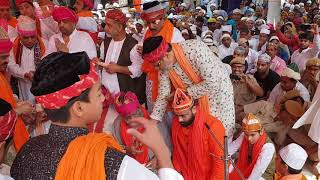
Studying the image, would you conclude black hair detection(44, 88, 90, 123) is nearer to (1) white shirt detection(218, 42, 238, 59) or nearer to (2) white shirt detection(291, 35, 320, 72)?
(2) white shirt detection(291, 35, 320, 72)

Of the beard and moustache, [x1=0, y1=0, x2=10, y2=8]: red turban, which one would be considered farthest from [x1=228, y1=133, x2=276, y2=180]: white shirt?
[x1=0, y1=0, x2=10, y2=8]: red turban

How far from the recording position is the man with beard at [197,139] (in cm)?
287

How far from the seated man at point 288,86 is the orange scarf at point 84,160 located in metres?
3.51

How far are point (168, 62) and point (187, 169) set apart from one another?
80cm

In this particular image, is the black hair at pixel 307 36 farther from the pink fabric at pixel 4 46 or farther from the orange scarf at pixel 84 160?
the orange scarf at pixel 84 160

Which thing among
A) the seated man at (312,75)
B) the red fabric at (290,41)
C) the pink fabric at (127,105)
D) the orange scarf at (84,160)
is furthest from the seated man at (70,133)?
the red fabric at (290,41)

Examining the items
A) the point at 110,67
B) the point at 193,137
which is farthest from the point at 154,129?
the point at 110,67

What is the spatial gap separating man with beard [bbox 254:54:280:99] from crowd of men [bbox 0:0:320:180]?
12 millimetres

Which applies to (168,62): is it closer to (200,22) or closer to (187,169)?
(187,169)

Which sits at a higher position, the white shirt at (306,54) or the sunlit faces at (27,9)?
the sunlit faces at (27,9)

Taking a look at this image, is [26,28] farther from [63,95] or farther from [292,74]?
[292,74]

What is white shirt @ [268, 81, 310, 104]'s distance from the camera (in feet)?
14.8

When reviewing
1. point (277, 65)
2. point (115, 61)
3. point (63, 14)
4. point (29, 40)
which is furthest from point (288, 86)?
point (29, 40)

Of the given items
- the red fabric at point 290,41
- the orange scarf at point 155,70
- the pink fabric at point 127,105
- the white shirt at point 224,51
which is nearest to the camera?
the pink fabric at point 127,105
